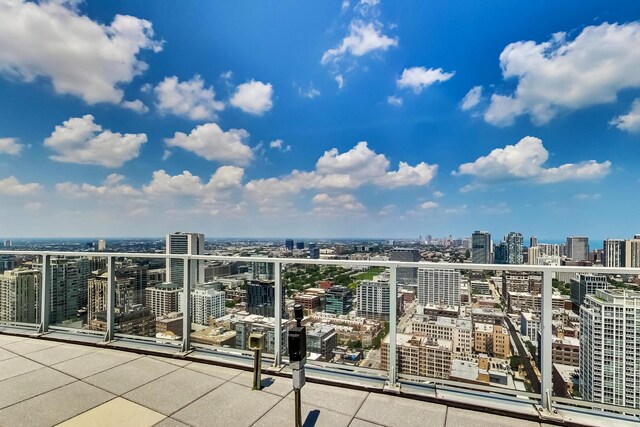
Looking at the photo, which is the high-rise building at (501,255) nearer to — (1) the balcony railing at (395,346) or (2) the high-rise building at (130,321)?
(1) the balcony railing at (395,346)

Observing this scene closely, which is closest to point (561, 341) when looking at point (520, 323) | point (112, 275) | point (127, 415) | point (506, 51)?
point (520, 323)

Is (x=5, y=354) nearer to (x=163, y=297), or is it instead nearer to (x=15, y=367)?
(x=15, y=367)

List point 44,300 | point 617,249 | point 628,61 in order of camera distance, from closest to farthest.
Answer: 1. point 44,300
2. point 617,249
3. point 628,61

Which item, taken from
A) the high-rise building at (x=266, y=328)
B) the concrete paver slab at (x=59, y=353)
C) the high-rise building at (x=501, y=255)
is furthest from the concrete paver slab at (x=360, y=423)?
the high-rise building at (x=501, y=255)

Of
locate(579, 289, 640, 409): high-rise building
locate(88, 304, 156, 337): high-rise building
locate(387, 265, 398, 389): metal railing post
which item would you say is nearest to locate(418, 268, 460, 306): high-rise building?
locate(387, 265, 398, 389): metal railing post

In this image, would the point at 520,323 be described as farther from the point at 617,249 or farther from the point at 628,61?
the point at 628,61

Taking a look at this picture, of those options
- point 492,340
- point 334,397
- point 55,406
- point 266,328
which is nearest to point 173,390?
point 55,406

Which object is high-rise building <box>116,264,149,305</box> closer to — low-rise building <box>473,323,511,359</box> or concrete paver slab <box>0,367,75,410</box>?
concrete paver slab <box>0,367,75,410</box>
